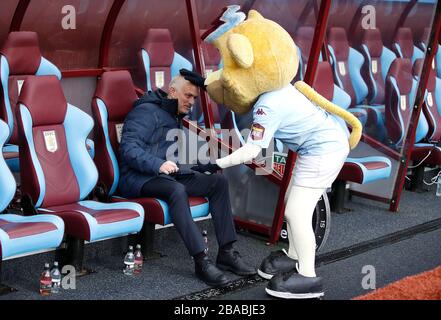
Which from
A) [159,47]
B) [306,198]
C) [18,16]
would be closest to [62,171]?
[306,198]

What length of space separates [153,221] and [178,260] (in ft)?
1.20

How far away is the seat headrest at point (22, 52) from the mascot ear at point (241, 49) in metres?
1.77

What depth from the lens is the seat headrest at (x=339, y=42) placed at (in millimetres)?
7285

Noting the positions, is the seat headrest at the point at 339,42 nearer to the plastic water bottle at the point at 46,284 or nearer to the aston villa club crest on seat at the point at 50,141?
the aston villa club crest on seat at the point at 50,141

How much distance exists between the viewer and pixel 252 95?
4.52m

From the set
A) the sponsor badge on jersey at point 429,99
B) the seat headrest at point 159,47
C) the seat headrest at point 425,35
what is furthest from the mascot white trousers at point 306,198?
the sponsor badge on jersey at point 429,99

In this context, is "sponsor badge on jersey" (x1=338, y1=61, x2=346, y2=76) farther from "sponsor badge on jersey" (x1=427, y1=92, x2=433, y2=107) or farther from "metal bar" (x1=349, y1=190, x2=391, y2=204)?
"metal bar" (x1=349, y1=190, x2=391, y2=204)

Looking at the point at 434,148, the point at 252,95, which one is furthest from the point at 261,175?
A: the point at 434,148

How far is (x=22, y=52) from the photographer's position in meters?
5.64

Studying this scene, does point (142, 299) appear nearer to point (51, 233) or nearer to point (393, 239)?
point (51, 233)

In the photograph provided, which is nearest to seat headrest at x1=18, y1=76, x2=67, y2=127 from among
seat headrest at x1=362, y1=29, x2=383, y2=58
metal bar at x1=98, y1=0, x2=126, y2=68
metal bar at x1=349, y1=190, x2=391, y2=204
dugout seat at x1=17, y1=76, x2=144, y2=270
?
dugout seat at x1=17, y1=76, x2=144, y2=270

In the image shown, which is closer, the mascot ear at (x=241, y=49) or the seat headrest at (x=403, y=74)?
the mascot ear at (x=241, y=49)

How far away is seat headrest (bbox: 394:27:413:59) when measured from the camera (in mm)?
7371

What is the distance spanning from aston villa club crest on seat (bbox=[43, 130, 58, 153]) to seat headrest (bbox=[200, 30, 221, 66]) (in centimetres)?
122
